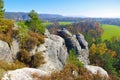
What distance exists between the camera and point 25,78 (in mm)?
24016

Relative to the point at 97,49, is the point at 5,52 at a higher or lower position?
higher

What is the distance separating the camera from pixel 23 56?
44.2 metres

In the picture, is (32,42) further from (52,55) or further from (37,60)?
(52,55)

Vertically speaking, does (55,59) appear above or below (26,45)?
below

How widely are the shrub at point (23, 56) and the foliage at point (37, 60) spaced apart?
0.84m

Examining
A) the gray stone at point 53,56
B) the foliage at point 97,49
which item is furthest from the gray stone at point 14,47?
the foliage at point 97,49

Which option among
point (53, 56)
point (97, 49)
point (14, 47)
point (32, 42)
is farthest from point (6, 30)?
point (97, 49)

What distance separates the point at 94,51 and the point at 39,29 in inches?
1808

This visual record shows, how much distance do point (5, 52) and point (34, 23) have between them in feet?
76.4

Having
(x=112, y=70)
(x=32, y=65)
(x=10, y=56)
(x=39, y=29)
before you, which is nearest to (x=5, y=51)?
(x=10, y=56)

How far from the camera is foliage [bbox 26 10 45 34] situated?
61281mm

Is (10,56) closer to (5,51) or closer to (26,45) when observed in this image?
(5,51)

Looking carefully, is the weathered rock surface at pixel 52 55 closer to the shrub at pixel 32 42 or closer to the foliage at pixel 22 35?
the shrub at pixel 32 42

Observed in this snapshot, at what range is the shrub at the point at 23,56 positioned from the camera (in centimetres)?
4411
